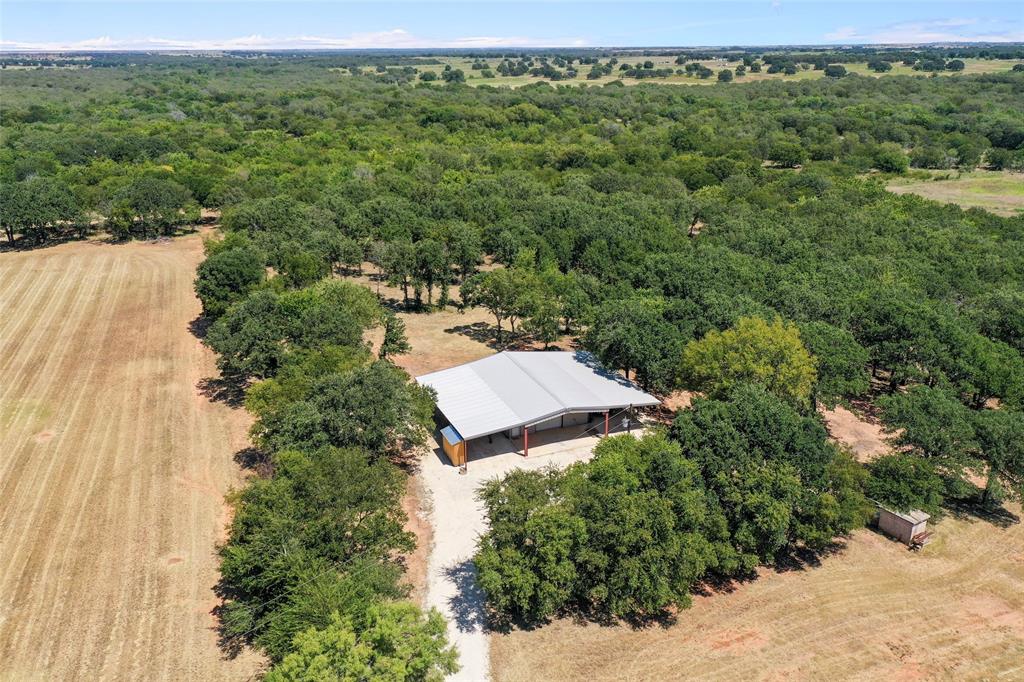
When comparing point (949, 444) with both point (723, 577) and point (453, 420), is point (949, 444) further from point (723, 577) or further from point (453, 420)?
point (453, 420)

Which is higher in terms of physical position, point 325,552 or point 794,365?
point 794,365

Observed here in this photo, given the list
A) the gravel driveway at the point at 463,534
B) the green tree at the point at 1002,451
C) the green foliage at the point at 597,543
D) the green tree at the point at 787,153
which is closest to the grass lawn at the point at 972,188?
the green tree at the point at 787,153

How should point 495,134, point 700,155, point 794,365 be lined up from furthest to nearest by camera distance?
point 495,134, point 700,155, point 794,365

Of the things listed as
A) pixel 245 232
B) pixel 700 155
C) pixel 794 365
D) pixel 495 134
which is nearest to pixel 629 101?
pixel 495 134

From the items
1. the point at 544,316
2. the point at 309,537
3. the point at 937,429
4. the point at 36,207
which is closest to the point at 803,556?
the point at 937,429

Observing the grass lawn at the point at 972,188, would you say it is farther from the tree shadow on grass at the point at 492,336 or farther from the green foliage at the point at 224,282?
the green foliage at the point at 224,282

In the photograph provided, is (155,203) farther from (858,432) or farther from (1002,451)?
(1002,451)

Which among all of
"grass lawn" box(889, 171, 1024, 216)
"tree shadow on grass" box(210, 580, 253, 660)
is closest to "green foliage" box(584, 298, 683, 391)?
"tree shadow on grass" box(210, 580, 253, 660)
